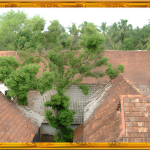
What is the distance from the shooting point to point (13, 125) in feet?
24.2

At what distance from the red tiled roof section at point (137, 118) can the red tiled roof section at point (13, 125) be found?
14.5ft

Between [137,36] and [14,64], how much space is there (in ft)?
98.1

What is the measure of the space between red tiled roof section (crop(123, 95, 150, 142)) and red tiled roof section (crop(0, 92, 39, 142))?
174 inches

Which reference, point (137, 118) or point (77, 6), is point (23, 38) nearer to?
point (137, 118)

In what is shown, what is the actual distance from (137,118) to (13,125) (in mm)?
5312

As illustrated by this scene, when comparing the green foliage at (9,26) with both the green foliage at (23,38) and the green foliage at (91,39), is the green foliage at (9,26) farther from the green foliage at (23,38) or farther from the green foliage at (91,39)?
the green foliage at (91,39)

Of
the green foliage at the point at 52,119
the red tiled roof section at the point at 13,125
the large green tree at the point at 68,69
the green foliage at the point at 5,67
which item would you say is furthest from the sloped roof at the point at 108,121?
the green foliage at the point at 5,67

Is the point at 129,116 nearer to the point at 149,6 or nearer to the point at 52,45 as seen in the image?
the point at 149,6

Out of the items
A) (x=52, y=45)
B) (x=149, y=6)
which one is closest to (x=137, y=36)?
(x=52, y=45)

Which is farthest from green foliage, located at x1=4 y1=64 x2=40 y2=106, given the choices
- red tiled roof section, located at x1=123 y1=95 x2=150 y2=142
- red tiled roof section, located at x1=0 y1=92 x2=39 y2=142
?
red tiled roof section, located at x1=123 y1=95 x2=150 y2=142

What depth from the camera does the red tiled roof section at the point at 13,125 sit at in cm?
670

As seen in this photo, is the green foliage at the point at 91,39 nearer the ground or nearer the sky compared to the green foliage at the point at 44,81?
nearer the sky

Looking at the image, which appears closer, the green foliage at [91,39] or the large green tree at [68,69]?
the green foliage at [91,39]

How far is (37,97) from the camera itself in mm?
16297
